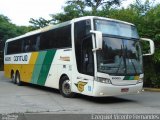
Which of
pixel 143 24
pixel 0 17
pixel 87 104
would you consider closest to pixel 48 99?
pixel 87 104

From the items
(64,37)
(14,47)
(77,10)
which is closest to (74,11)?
(77,10)

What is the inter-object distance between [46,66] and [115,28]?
484 cm

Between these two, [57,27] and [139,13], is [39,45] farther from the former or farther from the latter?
[139,13]

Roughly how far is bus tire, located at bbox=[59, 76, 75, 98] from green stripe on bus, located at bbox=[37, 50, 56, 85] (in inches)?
60.4

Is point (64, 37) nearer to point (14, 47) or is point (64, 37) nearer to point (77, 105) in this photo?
point (77, 105)

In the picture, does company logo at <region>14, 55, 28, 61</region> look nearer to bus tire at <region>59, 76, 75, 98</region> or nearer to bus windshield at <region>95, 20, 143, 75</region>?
bus tire at <region>59, 76, 75, 98</region>

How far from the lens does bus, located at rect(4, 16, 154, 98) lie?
13.0 metres

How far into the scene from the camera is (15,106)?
12297 mm

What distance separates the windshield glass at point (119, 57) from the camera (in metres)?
13.1

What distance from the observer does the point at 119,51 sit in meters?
13.5

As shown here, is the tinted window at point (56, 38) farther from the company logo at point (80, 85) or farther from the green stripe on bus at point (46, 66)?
the company logo at point (80, 85)

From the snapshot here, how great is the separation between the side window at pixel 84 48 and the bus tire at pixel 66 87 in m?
1.28

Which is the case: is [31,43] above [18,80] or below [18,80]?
above

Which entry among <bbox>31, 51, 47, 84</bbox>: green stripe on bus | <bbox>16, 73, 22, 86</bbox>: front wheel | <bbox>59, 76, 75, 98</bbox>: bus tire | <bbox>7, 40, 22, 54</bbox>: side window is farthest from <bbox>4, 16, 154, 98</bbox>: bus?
<bbox>7, 40, 22, 54</bbox>: side window
